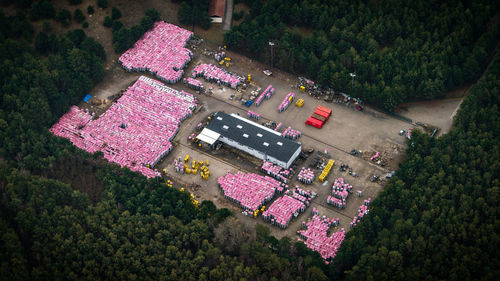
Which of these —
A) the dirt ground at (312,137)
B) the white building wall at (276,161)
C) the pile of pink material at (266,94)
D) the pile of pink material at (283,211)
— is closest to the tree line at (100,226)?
the pile of pink material at (283,211)

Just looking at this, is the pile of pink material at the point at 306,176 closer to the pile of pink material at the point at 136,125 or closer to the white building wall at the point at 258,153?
the white building wall at the point at 258,153

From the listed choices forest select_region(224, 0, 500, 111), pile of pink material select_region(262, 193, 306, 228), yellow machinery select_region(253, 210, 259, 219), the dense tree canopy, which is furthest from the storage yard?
the dense tree canopy

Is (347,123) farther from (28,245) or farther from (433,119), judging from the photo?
(28,245)

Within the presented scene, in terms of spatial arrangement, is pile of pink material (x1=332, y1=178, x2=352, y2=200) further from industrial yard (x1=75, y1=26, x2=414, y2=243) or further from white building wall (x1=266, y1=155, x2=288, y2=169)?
white building wall (x1=266, y1=155, x2=288, y2=169)

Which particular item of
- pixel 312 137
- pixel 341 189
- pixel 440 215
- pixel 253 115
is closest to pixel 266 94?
pixel 253 115

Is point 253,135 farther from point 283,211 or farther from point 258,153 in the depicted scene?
point 283,211

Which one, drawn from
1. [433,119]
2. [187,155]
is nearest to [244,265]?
[187,155]
